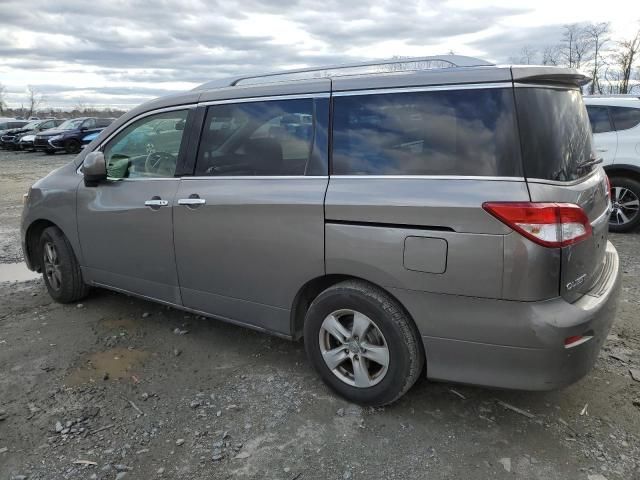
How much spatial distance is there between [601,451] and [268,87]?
2.74m

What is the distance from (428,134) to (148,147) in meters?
2.25

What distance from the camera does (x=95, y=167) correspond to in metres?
3.95

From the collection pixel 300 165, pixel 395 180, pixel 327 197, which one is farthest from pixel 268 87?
pixel 395 180

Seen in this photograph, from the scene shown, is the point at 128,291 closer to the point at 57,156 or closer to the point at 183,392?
the point at 183,392

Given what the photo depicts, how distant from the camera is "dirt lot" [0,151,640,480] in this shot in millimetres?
2570

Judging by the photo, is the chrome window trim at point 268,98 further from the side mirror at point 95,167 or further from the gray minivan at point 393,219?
the side mirror at point 95,167

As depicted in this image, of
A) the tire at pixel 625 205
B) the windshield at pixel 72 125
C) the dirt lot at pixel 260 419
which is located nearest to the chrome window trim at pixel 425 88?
the dirt lot at pixel 260 419

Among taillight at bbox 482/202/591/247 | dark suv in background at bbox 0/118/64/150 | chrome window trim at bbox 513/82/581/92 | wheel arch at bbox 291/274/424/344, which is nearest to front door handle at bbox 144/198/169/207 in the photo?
wheel arch at bbox 291/274/424/344

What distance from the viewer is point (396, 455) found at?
2.63 metres

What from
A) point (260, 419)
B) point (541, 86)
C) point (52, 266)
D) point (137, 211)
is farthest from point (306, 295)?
point (52, 266)

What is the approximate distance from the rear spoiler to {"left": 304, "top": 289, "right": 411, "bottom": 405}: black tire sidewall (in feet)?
4.31

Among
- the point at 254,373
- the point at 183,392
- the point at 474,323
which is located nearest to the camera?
the point at 474,323

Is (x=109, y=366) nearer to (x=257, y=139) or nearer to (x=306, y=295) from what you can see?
(x=306, y=295)

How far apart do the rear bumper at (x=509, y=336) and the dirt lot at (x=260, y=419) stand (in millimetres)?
378
